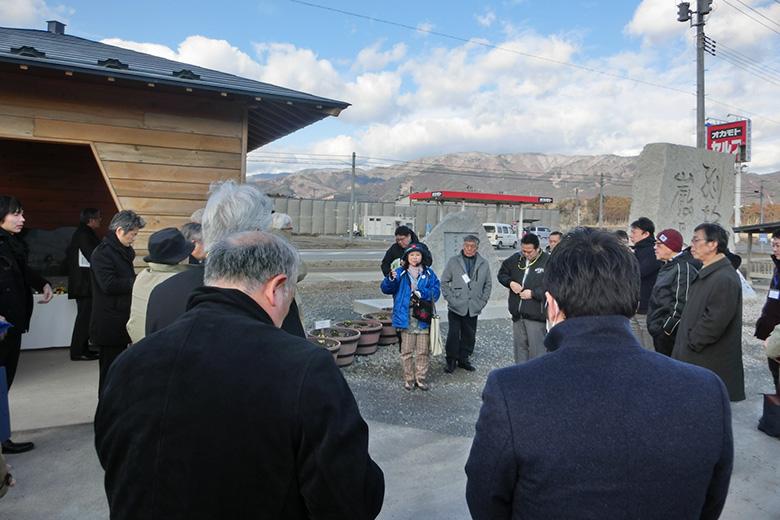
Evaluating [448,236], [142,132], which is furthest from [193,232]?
[448,236]

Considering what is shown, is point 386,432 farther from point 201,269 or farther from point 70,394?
point 70,394

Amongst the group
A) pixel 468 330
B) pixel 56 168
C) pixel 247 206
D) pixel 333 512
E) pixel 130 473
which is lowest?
pixel 468 330

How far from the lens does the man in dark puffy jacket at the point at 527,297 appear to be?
5199 mm

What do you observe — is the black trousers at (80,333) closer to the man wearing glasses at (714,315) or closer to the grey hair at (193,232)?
the grey hair at (193,232)

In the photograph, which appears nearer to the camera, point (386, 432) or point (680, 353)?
point (680, 353)

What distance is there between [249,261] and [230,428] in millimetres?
461

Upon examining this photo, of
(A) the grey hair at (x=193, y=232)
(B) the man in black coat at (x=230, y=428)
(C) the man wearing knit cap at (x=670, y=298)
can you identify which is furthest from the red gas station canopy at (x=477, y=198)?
(B) the man in black coat at (x=230, y=428)

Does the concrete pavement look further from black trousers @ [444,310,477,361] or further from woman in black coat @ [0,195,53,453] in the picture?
black trousers @ [444,310,477,361]

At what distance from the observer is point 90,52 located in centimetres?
514

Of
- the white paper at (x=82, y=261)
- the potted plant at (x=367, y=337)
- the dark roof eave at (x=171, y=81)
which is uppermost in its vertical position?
the dark roof eave at (x=171, y=81)

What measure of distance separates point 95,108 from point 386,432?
3949 millimetres

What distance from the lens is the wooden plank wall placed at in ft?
14.2

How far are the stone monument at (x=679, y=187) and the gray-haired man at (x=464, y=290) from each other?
5002mm

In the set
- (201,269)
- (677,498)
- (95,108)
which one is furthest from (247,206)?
(95,108)
